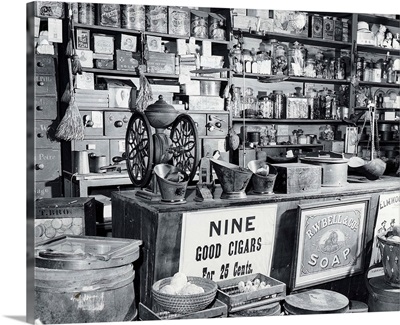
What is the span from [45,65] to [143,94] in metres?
1.11

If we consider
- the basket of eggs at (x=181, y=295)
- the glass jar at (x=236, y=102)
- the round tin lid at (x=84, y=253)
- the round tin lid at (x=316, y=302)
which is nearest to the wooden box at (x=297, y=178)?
the round tin lid at (x=316, y=302)

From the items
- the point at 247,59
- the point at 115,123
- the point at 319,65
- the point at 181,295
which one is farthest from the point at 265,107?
the point at 181,295

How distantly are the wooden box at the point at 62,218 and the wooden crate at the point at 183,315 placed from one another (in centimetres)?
82

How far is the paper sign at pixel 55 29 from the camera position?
3.93 metres

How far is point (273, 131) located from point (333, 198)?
4.63 feet

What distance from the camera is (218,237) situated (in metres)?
3.13

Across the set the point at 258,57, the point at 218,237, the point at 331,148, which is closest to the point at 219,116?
the point at 258,57

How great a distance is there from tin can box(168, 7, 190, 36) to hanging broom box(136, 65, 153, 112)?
47 centimetres

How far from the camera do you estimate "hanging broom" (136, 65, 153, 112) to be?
4.51 metres

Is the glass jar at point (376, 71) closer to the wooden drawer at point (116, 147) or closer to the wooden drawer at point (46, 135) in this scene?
the wooden drawer at point (116, 147)

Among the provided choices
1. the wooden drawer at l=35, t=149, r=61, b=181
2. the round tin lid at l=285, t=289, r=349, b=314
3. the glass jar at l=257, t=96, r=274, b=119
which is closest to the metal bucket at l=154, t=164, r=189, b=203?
the round tin lid at l=285, t=289, r=349, b=314

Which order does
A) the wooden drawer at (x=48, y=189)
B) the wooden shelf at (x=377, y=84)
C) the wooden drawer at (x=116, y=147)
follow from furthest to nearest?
the wooden shelf at (x=377, y=84)
the wooden drawer at (x=116, y=147)
the wooden drawer at (x=48, y=189)

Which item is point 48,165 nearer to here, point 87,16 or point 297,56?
point 87,16

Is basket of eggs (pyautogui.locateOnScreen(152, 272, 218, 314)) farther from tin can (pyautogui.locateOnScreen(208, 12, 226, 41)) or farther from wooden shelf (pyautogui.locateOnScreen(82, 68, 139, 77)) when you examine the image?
tin can (pyautogui.locateOnScreen(208, 12, 226, 41))
